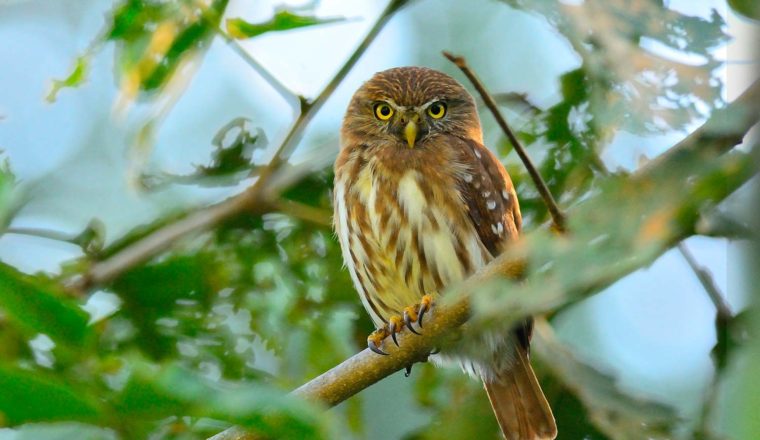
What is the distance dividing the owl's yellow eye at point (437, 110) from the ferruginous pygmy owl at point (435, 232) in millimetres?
297

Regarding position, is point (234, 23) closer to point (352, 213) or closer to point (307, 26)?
point (307, 26)

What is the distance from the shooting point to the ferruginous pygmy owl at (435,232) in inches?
133

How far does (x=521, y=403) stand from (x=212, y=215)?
3.93 ft

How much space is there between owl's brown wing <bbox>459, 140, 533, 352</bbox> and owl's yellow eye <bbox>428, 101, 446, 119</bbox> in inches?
22.9

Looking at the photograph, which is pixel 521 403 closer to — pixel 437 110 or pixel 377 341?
pixel 377 341

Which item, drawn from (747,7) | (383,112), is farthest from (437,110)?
(747,7)

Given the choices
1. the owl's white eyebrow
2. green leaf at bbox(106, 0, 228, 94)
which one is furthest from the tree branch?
the owl's white eyebrow

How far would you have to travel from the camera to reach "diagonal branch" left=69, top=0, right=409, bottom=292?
2.80m

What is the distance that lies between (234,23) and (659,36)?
1.65 m

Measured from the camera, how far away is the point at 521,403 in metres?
3.37

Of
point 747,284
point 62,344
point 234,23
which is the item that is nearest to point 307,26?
point 234,23

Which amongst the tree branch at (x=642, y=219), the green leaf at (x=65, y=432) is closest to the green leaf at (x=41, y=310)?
the green leaf at (x=65, y=432)

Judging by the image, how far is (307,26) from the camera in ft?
6.95

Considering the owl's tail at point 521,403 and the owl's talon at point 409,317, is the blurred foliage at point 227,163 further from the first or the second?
the owl's tail at point 521,403
